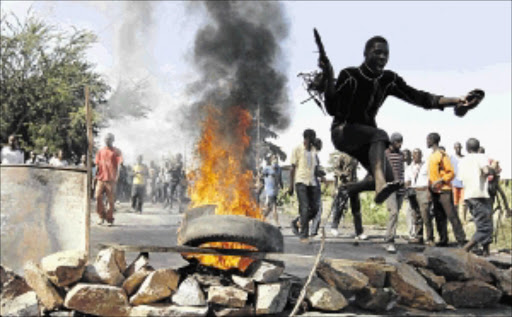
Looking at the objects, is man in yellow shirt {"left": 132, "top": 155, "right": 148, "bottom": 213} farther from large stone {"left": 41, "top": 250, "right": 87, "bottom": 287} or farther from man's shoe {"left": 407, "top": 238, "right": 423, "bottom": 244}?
large stone {"left": 41, "top": 250, "right": 87, "bottom": 287}

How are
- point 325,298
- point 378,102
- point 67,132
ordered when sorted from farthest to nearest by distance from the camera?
1. point 67,132
2. point 325,298
3. point 378,102

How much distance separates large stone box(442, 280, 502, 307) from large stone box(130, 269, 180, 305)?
3324 mm

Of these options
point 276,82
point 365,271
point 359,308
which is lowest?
point 359,308

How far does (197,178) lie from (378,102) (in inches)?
114

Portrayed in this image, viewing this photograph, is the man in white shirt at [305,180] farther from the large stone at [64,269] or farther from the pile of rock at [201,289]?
the large stone at [64,269]

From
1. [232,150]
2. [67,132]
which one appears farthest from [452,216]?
[67,132]

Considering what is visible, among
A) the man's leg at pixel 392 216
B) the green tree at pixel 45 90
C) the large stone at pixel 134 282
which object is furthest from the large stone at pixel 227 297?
the green tree at pixel 45 90

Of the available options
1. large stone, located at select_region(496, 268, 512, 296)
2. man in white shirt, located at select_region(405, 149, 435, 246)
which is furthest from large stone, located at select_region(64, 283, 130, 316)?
man in white shirt, located at select_region(405, 149, 435, 246)

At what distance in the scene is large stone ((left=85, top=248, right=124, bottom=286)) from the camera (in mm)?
5242

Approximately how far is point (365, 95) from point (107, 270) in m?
2.98

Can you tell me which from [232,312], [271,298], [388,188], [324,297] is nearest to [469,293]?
[324,297]

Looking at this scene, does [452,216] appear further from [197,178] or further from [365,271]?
[197,178]

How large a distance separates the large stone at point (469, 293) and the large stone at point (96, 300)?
3.76m

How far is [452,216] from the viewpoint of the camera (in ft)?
32.0
